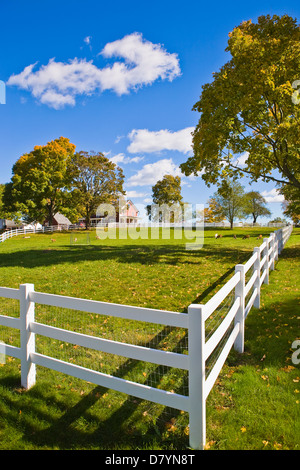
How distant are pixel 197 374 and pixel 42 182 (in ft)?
140

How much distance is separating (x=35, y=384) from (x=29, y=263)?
452 inches

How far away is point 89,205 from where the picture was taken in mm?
46281

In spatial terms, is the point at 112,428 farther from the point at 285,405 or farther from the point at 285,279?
the point at 285,279

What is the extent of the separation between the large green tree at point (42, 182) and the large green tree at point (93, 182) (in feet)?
4.72

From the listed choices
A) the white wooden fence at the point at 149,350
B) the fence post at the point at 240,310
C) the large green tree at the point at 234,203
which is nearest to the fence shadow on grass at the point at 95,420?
the white wooden fence at the point at 149,350

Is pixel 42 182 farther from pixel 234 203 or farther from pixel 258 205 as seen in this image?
pixel 258 205

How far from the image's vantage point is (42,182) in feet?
135

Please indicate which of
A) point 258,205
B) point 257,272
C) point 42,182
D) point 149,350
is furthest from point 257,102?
point 258,205

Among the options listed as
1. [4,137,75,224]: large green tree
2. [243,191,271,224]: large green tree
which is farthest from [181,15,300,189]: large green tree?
[243,191,271,224]: large green tree

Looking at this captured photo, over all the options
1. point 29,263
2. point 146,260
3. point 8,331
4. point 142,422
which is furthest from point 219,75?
point 142,422

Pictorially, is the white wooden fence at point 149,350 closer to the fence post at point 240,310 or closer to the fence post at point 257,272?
the fence post at point 240,310

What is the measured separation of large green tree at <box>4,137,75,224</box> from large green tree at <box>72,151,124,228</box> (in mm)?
1439

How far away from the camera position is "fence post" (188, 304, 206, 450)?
Answer: 2.72 m

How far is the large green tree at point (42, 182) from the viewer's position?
41.0 meters
